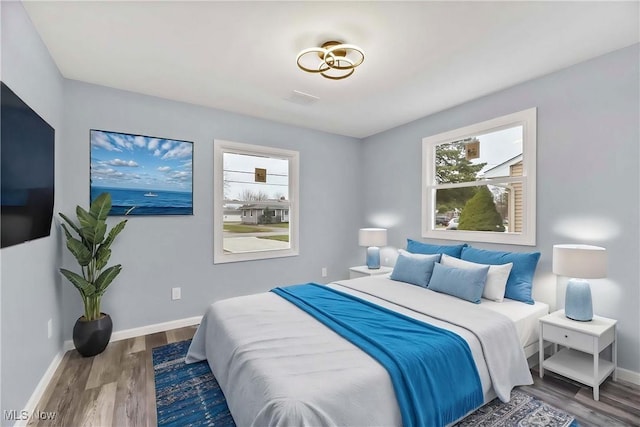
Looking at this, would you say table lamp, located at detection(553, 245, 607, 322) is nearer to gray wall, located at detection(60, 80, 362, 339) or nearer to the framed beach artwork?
gray wall, located at detection(60, 80, 362, 339)

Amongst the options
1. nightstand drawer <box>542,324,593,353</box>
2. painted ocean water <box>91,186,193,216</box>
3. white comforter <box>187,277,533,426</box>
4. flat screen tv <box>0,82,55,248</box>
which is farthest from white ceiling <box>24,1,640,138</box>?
nightstand drawer <box>542,324,593,353</box>

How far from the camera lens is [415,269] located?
10.3ft

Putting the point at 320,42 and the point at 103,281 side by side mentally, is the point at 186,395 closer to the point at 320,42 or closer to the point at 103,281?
the point at 103,281

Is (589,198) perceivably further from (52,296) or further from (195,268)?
(52,296)

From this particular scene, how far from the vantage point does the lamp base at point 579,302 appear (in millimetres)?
2262

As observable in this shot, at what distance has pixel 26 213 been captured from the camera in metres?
1.84

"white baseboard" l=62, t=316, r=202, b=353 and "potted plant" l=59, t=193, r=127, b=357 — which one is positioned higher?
"potted plant" l=59, t=193, r=127, b=357

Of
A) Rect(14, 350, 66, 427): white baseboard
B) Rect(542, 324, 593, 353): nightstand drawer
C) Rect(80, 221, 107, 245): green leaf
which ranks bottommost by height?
Rect(14, 350, 66, 427): white baseboard

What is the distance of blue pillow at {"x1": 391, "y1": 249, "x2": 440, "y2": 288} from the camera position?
3068 millimetres

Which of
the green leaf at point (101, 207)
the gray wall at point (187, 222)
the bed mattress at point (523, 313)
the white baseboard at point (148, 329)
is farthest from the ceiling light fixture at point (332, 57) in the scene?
the white baseboard at point (148, 329)

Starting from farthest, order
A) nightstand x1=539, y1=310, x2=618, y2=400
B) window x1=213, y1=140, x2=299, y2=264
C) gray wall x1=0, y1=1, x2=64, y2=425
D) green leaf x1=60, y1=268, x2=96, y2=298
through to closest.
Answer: window x1=213, y1=140, x2=299, y2=264, green leaf x1=60, y1=268, x2=96, y2=298, nightstand x1=539, y1=310, x2=618, y2=400, gray wall x1=0, y1=1, x2=64, y2=425

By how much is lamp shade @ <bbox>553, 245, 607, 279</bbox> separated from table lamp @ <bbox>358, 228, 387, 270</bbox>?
2128 mm

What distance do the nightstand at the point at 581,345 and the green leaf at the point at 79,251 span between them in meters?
3.85

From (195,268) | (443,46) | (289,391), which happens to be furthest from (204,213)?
(443,46)
